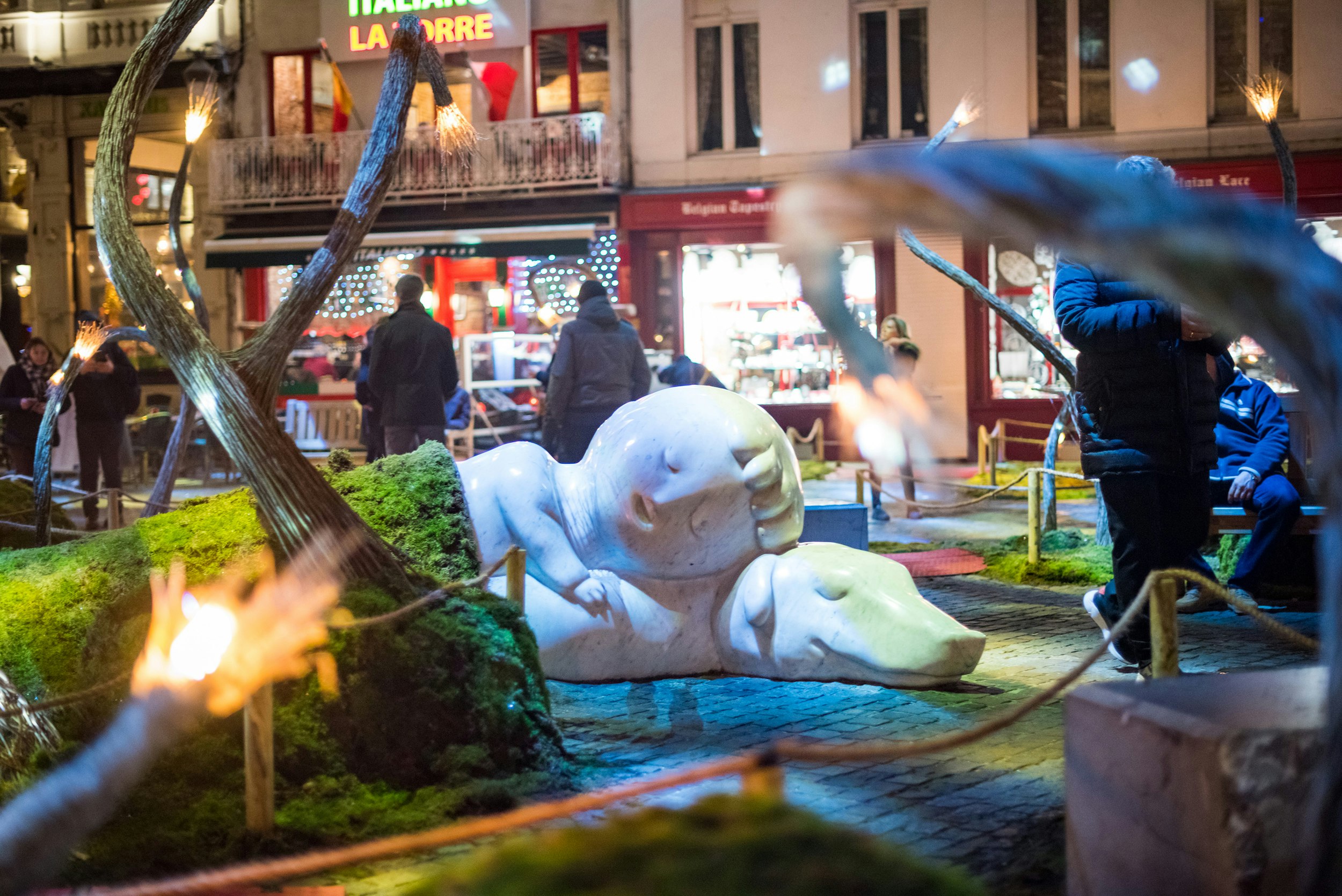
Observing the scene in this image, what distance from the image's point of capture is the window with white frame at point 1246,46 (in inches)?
693

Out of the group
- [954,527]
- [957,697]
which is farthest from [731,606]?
[954,527]

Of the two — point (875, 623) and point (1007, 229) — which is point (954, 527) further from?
point (1007, 229)

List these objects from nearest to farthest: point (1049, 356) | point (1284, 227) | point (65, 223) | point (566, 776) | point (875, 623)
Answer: point (1284, 227), point (566, 776), point (875, 623), point (1049, 356), point (65, 223)

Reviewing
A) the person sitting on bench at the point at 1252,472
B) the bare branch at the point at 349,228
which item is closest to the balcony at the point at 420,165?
the person sitting on bench at the point at 1252,472

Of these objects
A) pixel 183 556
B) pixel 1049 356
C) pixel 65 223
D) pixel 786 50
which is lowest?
pixel 183 556

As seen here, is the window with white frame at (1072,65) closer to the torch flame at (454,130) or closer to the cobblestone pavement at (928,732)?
the cobblestone pavement at (928,732)

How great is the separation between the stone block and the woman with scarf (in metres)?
10.2

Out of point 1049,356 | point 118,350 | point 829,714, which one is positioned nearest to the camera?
point 829,714

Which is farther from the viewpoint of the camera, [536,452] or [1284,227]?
[536,452]

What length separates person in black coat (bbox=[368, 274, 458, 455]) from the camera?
28.4ft

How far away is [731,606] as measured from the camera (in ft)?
18.1

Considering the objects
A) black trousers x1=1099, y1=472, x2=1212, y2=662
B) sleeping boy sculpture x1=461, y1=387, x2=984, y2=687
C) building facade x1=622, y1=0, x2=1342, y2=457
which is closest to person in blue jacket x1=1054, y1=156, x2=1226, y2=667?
black trousers x1=1099, y1=472, x2=1212, y2=662

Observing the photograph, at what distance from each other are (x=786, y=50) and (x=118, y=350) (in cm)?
1181

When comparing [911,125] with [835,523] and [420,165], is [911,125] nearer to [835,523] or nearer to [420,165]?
[420,165]
